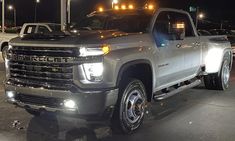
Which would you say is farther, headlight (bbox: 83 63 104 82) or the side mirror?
the side mirror

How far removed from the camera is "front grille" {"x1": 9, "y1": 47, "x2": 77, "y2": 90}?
646 cm

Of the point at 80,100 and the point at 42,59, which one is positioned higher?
the point at 42,59

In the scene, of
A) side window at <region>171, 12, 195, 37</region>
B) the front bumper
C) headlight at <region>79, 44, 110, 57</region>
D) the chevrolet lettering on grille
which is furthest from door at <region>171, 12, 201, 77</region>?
the chevrolet lettering on grille

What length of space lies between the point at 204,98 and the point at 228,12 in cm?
6023

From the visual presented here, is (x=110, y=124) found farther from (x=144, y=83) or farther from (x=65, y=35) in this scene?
(x=65, y=35)

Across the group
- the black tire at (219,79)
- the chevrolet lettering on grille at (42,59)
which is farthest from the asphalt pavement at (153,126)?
the black tire at (219,79)

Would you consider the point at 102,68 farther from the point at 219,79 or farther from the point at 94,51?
the point at 219,79

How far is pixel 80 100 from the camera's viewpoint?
634cm

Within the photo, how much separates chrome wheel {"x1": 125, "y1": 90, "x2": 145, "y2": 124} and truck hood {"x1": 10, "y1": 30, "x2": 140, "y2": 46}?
101 cm

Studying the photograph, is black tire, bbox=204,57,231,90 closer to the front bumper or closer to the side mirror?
the side mirror

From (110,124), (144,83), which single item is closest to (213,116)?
(144,83)

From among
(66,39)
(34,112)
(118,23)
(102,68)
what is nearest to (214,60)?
(118,23)

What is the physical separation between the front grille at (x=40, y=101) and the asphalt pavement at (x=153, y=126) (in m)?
0.50

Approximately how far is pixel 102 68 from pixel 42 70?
3.05 ft
